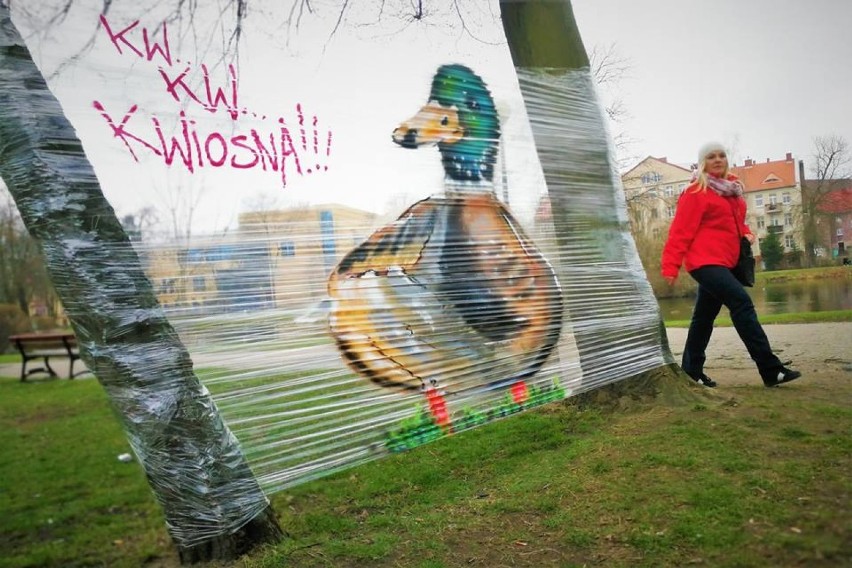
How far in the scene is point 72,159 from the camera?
6.03 ft

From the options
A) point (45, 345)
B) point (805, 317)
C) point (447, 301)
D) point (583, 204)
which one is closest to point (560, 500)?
point (447, 301)

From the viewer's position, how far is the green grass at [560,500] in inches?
64.9

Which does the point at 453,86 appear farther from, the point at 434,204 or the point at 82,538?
the point at 82,538

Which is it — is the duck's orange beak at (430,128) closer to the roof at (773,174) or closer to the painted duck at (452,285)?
the painted duck at (452,285)

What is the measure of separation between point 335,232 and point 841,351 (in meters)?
3.83

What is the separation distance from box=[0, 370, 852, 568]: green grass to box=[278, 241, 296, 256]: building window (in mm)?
1059

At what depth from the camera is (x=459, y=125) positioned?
2.78 metres

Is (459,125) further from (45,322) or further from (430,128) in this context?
(45,322)

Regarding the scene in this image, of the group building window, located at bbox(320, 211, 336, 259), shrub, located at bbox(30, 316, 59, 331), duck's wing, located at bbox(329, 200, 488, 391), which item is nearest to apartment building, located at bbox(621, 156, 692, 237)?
duck's wing, located at bbox(329, 200, 488, 391)

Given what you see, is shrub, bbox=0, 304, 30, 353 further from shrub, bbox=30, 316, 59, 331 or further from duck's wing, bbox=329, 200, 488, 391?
duck's wing, bbox=329, 200, 488, 391

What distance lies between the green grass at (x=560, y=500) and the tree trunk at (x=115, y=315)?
31 centimetres

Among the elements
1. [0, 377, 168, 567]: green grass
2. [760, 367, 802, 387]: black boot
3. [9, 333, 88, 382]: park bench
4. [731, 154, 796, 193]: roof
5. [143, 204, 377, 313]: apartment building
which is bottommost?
[0, 377, 168, 567]: green grass

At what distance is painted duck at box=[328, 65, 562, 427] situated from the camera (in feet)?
7.80

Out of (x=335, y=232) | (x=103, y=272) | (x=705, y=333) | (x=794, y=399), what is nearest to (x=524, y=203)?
(x=335, y=232)
